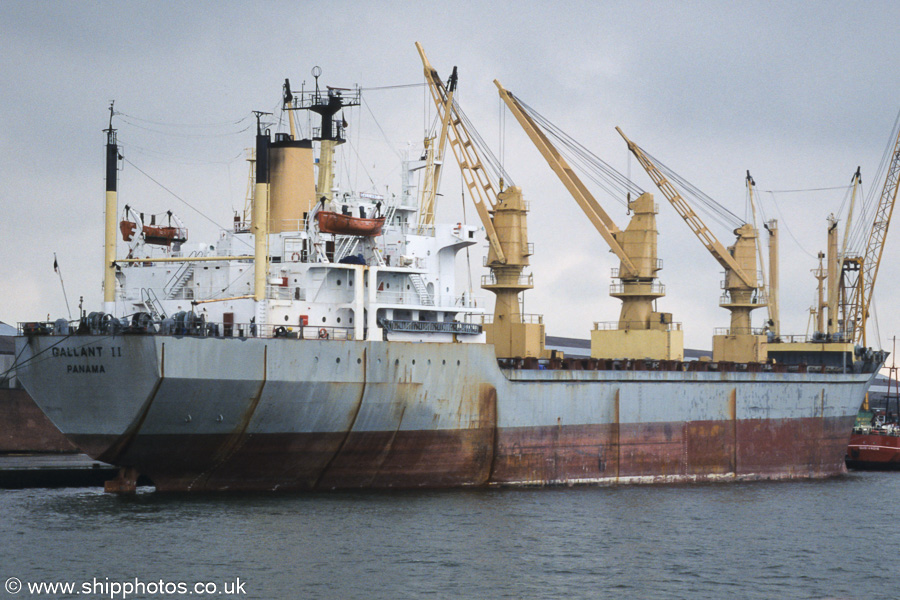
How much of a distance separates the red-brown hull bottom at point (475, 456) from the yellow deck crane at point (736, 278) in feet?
18.2

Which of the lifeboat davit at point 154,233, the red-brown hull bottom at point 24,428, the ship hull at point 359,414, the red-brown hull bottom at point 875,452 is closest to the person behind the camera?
the ship hull at point 359,414

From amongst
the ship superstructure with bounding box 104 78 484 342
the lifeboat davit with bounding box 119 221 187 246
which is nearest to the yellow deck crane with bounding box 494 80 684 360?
the ship superstructure with bounding box 104 78 484 342

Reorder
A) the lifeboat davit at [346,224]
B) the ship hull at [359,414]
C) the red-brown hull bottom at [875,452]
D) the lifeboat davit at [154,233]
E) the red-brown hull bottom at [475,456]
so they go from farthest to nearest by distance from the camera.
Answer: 1. the red-brown hull bottom at [875,452]
2. the lifeboat davit at [154,233]
3. the lifeboat davit at [346,224]
4. the red-brown hull bottom at [475,456]
5. the ship hull at [359,414]

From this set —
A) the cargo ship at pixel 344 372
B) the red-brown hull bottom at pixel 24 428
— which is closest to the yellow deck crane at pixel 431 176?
the cargo ship at pixel 344 372

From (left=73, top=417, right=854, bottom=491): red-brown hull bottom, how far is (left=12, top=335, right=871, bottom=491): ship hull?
0.04 metres

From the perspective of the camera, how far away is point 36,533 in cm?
2712

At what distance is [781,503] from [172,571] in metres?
20.1

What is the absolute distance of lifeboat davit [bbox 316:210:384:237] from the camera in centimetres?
3475

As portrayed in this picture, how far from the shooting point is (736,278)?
5150 centimetres

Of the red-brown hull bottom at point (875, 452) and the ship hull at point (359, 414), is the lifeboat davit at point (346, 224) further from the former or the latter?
the red-brown hull bottom at point (875, 452)

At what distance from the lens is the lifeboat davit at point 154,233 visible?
37.0 m

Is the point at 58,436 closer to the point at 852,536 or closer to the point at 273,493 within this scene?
the point at 273,493

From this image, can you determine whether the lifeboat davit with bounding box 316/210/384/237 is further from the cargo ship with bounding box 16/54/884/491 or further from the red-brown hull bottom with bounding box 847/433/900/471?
the red-brown hull bottom with bounding box 847/433/900/471

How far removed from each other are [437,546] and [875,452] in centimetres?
3362
